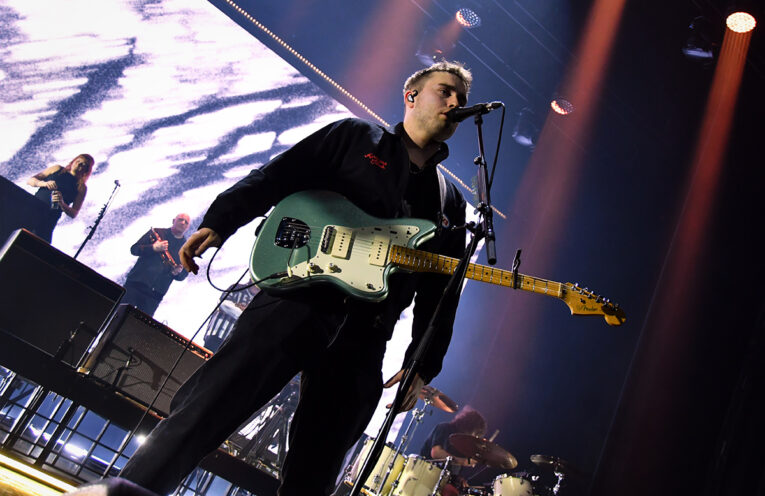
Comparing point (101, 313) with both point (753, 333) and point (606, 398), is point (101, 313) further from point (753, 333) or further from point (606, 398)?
point (753, 333)

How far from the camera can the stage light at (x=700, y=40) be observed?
551cm

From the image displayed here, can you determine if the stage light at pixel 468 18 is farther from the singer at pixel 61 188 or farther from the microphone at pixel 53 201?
the microphone at pixel 53 201

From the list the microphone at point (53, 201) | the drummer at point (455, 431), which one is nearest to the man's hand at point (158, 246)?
the microphone at point (53, 201)

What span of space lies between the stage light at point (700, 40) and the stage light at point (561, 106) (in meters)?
1.68

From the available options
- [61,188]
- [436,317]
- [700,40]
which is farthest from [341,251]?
[700,40]

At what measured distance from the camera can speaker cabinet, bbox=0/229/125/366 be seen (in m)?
3.09

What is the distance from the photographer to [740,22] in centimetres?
532

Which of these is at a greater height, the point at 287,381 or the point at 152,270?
the point at 152,270

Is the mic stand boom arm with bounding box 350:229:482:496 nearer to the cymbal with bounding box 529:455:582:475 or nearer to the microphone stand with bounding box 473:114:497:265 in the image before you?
the microphone stand with bounding box 473:114:497:265

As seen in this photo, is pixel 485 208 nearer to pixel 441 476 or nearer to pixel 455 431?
pixel 441 476

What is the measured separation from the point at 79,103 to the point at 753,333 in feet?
24.6

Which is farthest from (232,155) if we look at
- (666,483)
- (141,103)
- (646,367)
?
(666,483)

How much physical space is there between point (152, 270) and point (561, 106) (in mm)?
5956

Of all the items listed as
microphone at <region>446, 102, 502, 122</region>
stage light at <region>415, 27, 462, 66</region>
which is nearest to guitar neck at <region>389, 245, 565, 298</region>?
microphone at <region>446, 102, 502, 122</region>
